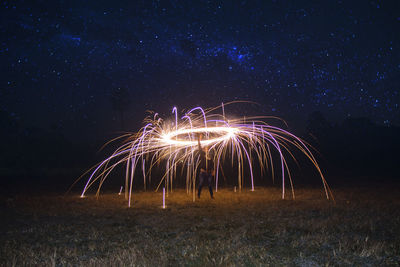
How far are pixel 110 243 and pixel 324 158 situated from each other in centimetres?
3771

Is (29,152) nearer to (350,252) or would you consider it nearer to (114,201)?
(114,201)

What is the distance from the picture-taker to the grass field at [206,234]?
200 inches

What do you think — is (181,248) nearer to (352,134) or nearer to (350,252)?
(350,252)

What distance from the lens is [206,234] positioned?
6.68 m

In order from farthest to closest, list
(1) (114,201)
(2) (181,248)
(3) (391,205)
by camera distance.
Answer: (1) (114,201) < (3) (391,205) < (2) (181,248)

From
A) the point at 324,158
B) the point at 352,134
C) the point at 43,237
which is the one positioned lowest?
the point at 43,237

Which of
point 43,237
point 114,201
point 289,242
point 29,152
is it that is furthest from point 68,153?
point 289,242

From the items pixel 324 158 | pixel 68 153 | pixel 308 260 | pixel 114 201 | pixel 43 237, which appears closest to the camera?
pixel 308 260

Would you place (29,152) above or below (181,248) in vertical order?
above

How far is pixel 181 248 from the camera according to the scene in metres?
5.71

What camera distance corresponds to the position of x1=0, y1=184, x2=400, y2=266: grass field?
509 cm

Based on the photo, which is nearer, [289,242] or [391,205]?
[289,242]

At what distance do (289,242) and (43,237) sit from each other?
5.59 metres

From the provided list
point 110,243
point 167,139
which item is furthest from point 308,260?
point 167,139
